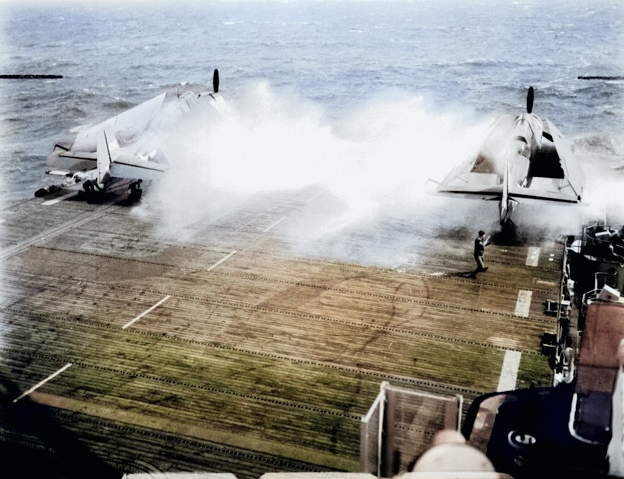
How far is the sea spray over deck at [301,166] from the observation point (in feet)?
115

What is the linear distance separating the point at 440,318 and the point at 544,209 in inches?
539

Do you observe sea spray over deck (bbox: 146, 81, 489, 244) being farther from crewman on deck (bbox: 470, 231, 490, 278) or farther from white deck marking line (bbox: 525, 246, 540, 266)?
crewman on deck (bbox: 470, 231, 490, 278)

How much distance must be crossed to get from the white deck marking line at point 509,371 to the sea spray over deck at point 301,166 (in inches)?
Answer: 525

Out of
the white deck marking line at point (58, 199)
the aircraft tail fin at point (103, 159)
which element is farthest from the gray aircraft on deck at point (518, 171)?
the white deck marking line at point (58, 199)

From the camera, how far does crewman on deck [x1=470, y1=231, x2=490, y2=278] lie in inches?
990

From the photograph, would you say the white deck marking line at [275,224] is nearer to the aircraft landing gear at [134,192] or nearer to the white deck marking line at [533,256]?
the aircraft landing gear at [134,192]

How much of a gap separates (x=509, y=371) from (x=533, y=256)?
33.1 ft

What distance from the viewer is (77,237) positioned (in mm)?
30641

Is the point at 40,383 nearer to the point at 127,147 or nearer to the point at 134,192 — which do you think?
the point at 134,192

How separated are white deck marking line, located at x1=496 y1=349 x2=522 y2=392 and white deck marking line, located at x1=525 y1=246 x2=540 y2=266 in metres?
7.93

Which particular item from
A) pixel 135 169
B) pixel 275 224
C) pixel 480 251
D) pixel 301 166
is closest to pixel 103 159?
pixel 135 169

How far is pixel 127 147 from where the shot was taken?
38250 mm

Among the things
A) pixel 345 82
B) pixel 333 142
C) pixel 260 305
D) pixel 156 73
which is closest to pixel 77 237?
pixel 260 305

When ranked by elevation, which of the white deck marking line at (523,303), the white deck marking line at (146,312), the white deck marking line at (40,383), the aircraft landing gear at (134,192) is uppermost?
the aircraft landing gear at (134,192)
